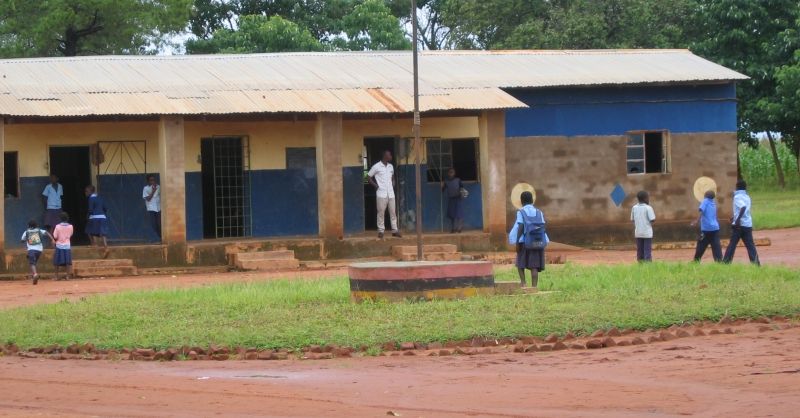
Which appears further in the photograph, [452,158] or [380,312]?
[452,158]

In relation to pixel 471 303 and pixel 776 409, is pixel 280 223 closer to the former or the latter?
pixel 471 303

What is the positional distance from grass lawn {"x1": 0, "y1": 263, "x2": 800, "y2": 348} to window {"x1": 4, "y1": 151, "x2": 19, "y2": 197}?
8340 millimetres

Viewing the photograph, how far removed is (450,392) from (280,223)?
1712 centimetres

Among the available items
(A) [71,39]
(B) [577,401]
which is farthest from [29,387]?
(A) [71,39]

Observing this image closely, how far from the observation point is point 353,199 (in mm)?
27609

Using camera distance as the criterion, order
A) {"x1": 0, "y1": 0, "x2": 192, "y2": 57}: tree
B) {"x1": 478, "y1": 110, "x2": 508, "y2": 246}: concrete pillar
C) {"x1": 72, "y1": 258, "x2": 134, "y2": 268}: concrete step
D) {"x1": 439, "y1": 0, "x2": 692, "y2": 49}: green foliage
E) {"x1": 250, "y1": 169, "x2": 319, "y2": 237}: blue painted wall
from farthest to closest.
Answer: {"x1": 439, "y1": 0, "x2": 692, "y2": 49}: green foliage → {"x1": 0, "y1": 0, "x2": 192, "y2": 57}: tree → {"x1": 250, "y1": 169, "x2": 319, "y2": 237}: blue painted wall → {"x1": 478, "y1": 110, "x2": 508, "y2": 246}: concrete pillar → {"x1": 72, "y1": 258, "x2": 134, "y2": 268}: concrete step

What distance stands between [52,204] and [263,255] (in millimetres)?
3993

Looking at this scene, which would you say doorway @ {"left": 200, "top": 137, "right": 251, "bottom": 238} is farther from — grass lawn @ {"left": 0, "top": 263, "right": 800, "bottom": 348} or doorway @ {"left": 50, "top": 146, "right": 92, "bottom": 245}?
grass lawn @ {"left": 0, "top": 263, "right": 800, "bottom": 348}

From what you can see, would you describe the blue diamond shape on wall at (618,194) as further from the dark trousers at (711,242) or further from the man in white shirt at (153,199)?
the man in white shirt at (153,199)

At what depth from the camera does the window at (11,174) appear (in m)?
25.2

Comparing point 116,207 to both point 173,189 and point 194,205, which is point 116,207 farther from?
point 173,189

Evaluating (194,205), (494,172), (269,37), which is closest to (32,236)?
(194,205)

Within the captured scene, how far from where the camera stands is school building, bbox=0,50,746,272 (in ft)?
81.8

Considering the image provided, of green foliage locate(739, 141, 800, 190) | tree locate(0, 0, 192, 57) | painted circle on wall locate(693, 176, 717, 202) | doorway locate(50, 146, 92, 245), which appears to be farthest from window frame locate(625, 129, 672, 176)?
green foliage locate(739, 141, 800, 190)
